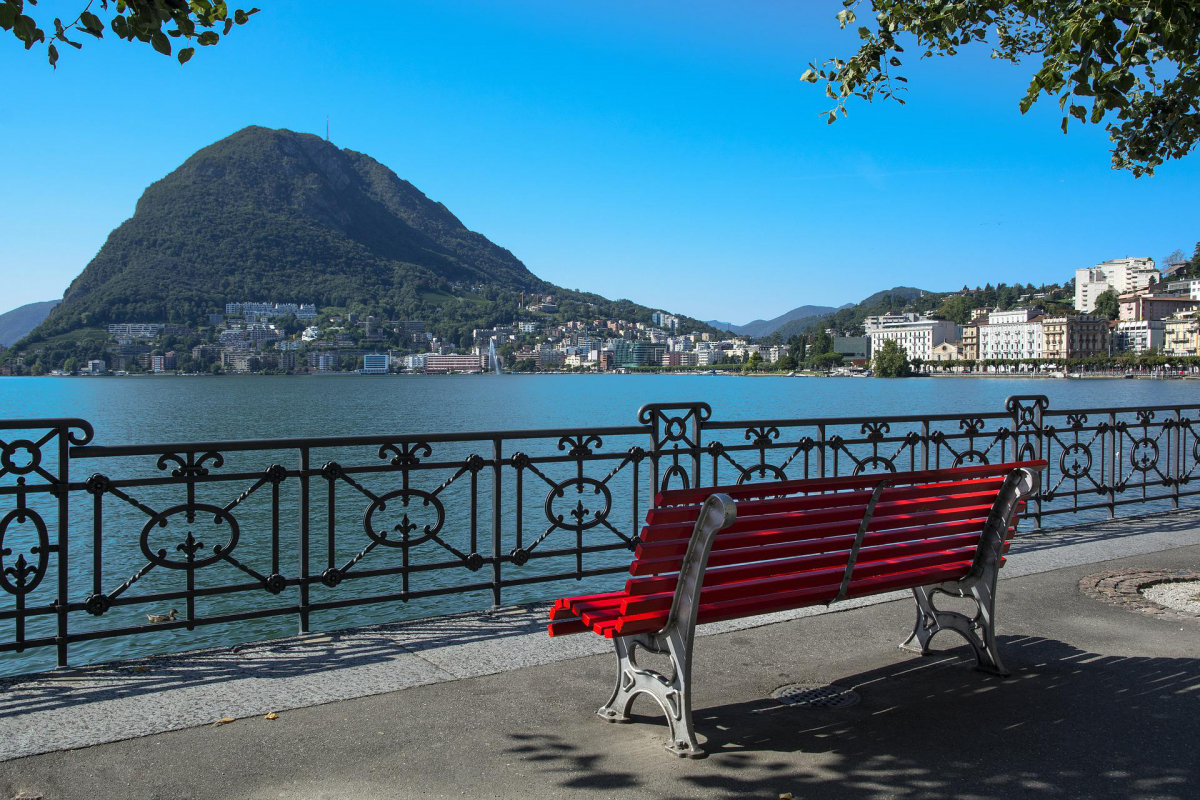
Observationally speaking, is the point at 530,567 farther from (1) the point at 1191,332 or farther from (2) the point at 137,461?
(1) the point at 1191,332

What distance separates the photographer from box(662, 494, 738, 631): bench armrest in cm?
335

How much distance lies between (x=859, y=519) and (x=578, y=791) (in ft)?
5.91

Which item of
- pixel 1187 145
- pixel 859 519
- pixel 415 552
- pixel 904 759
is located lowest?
pixel 415 552

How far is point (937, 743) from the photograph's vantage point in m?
3.69

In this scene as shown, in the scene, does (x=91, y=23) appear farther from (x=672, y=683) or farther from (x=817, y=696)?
(x=817, y=696)

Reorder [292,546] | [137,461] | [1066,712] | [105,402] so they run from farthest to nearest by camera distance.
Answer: [105,402] → [137,461] → [292,546] → [1066,712]

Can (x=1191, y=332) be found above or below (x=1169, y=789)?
above

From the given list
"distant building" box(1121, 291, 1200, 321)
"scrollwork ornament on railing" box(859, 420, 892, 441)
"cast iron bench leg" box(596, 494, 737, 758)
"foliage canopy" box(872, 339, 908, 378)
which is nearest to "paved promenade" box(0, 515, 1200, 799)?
"cast iron bench leg" box(596, 494, 737, 758)

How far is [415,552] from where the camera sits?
15922 mm

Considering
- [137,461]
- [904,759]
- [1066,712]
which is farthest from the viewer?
[137,461]

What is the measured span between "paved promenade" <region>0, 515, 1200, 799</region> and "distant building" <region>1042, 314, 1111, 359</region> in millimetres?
193625

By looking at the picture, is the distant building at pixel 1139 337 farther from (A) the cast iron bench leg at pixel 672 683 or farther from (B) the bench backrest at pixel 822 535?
(A) the cast iron bench leg at pixel 672 683

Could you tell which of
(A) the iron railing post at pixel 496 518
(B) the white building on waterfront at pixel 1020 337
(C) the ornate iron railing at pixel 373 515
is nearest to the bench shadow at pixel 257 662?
(C) the ornate iron railing at pixel 373 515

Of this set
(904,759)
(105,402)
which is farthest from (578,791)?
(105,402)
